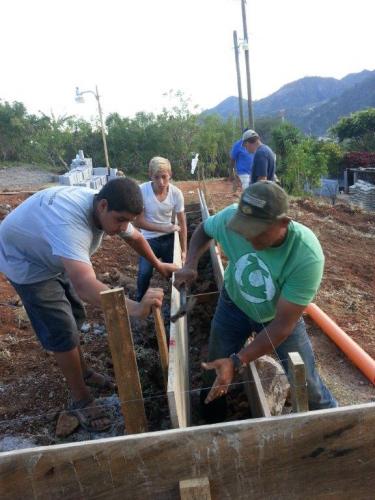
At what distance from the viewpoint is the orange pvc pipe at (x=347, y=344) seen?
4316 mm

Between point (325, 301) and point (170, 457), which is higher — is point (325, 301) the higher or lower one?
the lower one

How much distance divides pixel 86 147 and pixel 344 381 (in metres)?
35.4

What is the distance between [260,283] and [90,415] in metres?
1.77

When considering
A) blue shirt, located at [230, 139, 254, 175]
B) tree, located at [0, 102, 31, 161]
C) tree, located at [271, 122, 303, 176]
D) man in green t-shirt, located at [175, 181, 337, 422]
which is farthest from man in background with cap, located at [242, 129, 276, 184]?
tree, located at [0, 102, 31, 161]

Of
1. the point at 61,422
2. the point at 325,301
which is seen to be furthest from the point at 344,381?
the point at 61,422

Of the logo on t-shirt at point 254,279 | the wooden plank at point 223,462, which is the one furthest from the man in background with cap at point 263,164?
the wooden plank at point 223,462

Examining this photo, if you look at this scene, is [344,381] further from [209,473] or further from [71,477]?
[71,477]

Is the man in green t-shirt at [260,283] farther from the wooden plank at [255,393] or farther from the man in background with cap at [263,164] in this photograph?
the man in background with cap at [263,164]

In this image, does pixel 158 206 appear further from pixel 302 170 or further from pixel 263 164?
pixel 302 170

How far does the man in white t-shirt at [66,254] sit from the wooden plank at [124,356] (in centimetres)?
23

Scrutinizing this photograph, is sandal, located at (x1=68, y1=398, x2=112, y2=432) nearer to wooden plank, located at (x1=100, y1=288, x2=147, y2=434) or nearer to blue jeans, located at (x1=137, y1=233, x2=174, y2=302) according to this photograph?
wooden plank, located at (x1=100, y1=288, x2=147, y2=434)

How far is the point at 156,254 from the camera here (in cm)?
532

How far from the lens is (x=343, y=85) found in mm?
165375

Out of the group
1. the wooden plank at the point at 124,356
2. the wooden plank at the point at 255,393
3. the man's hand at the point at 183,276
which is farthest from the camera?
the man's hand at the point at 183,276
